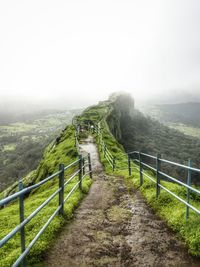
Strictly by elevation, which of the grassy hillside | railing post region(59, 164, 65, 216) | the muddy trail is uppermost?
railing post region(59, 164, 65, 216)

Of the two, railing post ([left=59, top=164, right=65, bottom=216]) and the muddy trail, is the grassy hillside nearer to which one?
the muddy trail

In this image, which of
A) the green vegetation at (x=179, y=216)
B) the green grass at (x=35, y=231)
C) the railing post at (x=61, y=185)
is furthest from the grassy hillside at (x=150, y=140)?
the railing post at (x=61, y=185)

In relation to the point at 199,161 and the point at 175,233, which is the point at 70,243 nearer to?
the point at 175,233

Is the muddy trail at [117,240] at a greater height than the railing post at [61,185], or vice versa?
the railing post at [61,185]

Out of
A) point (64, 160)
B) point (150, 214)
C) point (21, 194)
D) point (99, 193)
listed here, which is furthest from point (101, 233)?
point (64, 160)

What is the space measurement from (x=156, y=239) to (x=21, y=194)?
4320 mm

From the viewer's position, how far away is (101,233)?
8711 mm

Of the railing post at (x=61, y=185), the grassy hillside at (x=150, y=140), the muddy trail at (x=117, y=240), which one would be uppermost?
the railing post at (x=61, y=185)

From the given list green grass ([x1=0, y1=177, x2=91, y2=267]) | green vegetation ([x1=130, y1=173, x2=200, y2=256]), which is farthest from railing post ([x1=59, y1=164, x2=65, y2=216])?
green vegetation ([x1=130, y1=173, x2=200, y2=256])

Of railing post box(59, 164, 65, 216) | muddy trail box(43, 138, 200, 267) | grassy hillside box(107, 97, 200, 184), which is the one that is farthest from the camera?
grassy hillside box(107, 97, 200, 184)

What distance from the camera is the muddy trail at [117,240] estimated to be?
22.7 feet

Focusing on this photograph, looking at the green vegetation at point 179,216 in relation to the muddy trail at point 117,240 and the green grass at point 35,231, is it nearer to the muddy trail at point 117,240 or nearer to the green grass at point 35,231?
the muddy trail at point 117,240

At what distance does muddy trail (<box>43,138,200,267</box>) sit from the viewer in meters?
6.91

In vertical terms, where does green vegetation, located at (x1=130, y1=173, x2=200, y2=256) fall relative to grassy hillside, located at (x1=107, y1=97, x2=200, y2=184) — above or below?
above
